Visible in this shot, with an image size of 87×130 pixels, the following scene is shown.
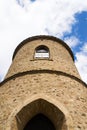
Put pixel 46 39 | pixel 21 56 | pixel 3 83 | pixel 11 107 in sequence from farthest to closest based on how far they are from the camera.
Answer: pixel 46 39 < pixel 21 56 < pixel 3 83 < pixel 11 107

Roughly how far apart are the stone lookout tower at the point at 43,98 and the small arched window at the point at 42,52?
84cm

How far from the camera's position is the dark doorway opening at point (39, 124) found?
30.0 feet

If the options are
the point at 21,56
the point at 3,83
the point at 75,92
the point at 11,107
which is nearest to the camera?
the point at 11,107

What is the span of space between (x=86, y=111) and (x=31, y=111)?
1.91 metres

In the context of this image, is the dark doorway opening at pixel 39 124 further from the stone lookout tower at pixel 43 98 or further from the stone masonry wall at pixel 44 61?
the stone masonry wall at pixel 44 61

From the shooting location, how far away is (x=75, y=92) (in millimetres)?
9641

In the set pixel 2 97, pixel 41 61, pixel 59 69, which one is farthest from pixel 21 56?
pixel 2 97

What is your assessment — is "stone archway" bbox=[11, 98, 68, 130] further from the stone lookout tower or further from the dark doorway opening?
the dark doorway opening

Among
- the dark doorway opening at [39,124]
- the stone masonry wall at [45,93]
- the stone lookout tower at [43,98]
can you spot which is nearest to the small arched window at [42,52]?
the stone lookout tower at [43,98]

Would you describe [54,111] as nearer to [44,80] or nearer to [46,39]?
[44,80]

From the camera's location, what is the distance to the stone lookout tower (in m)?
8.59

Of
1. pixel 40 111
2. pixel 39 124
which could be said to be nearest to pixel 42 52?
pixel 40 111

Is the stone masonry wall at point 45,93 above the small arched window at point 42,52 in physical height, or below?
below

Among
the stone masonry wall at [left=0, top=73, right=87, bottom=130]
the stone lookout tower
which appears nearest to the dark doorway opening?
the stone lookout tower
